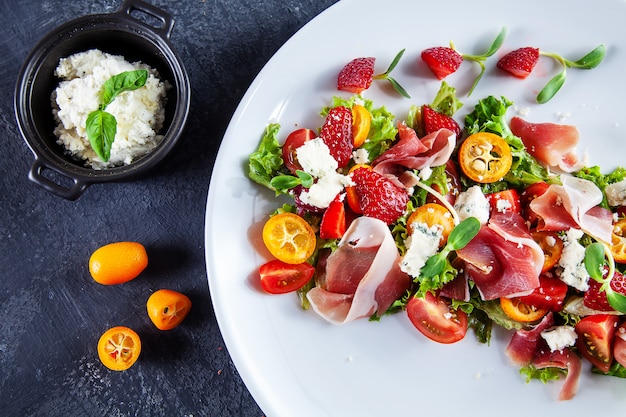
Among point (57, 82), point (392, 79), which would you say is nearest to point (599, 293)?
point (392, 79)

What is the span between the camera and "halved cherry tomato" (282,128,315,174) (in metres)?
1.90

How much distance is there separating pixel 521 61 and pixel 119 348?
1.57 metres

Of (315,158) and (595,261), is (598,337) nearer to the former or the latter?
(595,261)

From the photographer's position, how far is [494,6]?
6.64 ft

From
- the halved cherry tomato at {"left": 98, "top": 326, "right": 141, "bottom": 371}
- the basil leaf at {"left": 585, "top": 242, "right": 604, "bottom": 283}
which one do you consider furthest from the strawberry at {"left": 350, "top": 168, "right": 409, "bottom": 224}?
the halved cherry tomato at {"left": 98, "top": 326, "right": 141, "bottom": 371}

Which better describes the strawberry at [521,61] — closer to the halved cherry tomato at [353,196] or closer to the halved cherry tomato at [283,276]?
the halved cherry tomato at [353,196]

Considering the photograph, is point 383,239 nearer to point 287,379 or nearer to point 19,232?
point 287,379

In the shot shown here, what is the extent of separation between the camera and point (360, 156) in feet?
6.26

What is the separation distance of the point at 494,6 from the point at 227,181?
39.9 inches

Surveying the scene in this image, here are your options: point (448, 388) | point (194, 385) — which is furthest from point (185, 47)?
point (448, 388)

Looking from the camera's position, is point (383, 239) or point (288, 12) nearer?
point (383, 239)

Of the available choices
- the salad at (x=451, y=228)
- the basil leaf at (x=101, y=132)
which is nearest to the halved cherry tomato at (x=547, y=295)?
the salad at (x=451, y=228)

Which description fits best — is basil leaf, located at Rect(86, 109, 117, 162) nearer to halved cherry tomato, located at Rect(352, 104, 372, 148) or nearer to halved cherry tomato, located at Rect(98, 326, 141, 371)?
halved cherry tomato, located at Rect(98, 326, 141, 371)

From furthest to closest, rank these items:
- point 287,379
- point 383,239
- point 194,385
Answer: point 194,385 < point 287,379 < point 383,239
